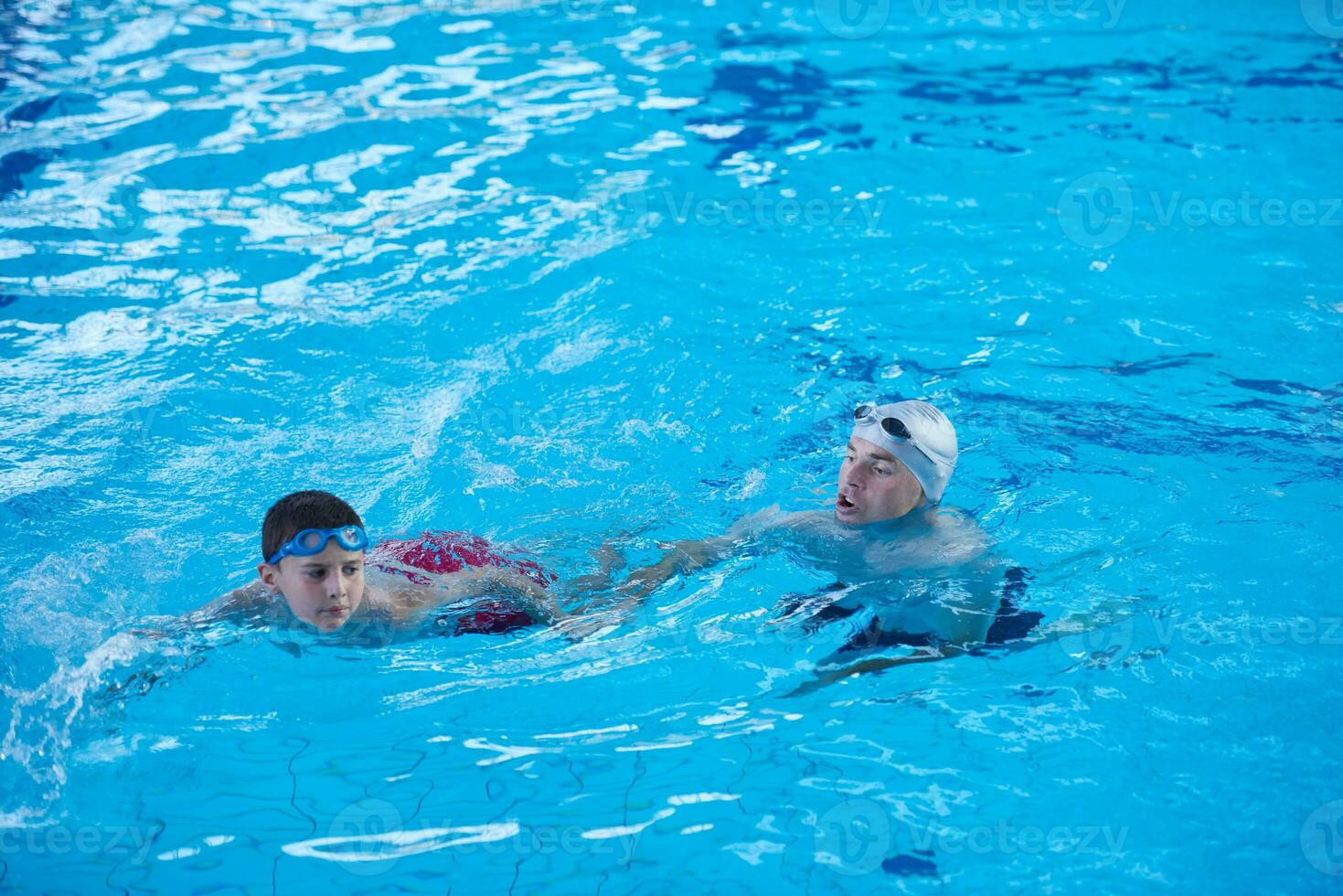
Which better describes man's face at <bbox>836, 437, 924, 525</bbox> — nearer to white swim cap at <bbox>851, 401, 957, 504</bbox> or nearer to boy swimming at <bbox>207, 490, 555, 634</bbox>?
white swim cap at <bbox>851, 401, 957, 504</bbox>

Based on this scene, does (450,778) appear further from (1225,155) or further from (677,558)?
(1225,155)

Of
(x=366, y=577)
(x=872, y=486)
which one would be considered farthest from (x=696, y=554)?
(x=366, y=577)

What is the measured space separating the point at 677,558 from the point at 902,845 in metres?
1.75

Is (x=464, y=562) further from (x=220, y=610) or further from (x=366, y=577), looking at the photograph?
(x=220, y=610)

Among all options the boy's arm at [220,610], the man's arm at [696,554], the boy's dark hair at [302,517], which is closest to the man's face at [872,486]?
the man's arm at [696,554]

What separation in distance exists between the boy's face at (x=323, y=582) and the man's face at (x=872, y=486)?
6.72 ft

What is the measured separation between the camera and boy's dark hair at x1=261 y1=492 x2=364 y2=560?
4371 millimetres

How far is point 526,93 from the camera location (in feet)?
36.3

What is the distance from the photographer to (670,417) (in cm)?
648

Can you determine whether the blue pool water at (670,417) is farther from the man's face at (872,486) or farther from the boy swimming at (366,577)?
the man's face at (872,486)

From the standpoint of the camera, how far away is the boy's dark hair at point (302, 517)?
437 cm

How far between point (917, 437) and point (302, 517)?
8.28 feet

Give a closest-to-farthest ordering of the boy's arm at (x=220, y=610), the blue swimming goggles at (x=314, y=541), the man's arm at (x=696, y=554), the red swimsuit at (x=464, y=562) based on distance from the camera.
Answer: the blue swimming goggles at (x=314, y=541) → the boy's arm at (x=220, y=610) → the red swimsuit at (x=464, y=562) → the man's arm at (x=696, y=554)

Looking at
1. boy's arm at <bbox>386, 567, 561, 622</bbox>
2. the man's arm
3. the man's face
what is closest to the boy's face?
boy's arm at <bbox>386, 567, 561, 622</bbox>
